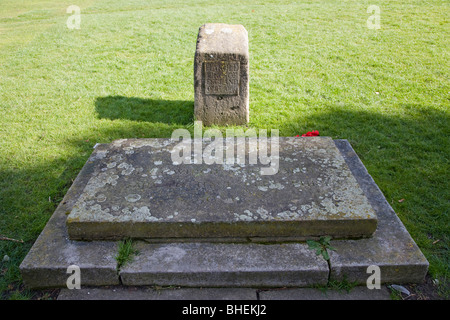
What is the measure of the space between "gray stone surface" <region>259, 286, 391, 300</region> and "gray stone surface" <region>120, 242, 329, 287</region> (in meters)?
0.05

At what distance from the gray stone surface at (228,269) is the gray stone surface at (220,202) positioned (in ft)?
0.46

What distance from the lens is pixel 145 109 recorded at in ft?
17.0

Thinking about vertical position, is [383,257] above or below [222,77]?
below

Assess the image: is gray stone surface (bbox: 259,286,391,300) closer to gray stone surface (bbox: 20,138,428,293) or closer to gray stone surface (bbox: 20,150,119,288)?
gray stone surface (bbox: 20,138,428,293)

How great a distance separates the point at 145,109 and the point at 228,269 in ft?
11.2

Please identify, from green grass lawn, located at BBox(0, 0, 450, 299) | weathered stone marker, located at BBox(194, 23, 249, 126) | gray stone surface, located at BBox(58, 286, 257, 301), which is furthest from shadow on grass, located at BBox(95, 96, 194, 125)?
gray stone surface, located at BBox(58, 286, 257, 301)

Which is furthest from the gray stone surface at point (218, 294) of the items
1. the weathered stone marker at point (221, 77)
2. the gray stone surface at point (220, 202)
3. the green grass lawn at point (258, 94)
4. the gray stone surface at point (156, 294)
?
the weathered stone marker at point (221, 77)

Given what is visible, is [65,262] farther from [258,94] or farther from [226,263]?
[258,94]

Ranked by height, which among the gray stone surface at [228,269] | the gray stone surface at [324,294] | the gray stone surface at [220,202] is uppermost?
the gray stone surface at [220,202]

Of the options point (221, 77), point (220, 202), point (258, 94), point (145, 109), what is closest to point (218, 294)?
point (220, 202)

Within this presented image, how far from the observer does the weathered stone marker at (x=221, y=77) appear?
4301 mm

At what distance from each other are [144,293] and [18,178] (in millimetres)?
2254

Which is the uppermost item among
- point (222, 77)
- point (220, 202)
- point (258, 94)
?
point (222, 77)

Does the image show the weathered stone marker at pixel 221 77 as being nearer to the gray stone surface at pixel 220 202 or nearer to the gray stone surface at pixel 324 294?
the gray stone surface at pixel 220 202
